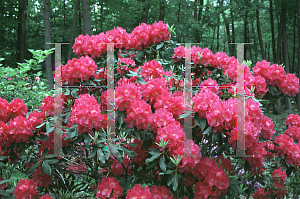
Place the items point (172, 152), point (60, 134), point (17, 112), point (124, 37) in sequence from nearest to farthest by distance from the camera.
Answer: point (172, 152)
point (60, 134)
point (17, 112)
point (124, 37)

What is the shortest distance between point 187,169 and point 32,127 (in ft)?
3.81

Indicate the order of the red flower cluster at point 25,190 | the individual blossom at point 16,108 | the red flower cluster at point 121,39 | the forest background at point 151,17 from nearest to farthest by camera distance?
the red flower cluster at point 25,190 < the individual blossom at point 16,108 < the red flower cluster at point 121,39 < the forest background at point 151,17

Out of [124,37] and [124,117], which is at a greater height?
[124,37]

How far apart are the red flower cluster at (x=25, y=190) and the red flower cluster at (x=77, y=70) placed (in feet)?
2.77

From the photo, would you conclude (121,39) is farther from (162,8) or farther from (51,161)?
(162,8)

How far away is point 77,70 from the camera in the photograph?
1810mm

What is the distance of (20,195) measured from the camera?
1.77 meters

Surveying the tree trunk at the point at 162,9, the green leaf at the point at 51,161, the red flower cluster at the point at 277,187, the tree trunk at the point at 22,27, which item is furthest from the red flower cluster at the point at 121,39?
the tree trunk at the point at 22,27

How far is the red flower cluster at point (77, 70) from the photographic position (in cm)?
181

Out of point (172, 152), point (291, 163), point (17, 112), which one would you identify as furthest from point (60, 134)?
point (291, 163)

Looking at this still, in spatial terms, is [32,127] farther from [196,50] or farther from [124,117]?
[196,50]

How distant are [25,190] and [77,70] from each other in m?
0.99

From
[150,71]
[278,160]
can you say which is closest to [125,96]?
[150,71]

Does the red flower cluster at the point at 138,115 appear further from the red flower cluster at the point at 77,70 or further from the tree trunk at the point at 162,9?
the tree trunk at the point at 162,9
